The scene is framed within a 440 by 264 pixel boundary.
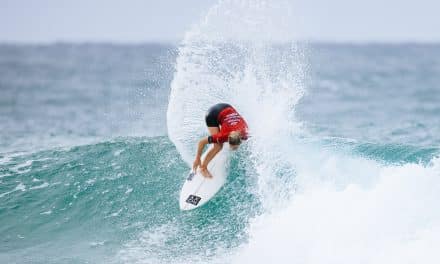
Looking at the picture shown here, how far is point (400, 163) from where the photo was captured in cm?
1251

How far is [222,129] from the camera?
427 inches

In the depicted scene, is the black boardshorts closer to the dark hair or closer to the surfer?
the surfer

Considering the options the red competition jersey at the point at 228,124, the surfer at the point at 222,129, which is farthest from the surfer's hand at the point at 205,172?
the red competition jersey at the point at 228,124

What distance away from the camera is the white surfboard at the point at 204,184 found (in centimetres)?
1110

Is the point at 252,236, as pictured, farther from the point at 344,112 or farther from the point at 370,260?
the point at 344,112

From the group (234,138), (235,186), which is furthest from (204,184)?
(234,138)

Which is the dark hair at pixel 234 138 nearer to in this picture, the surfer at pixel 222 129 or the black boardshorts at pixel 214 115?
the surfer at pixel 222 129

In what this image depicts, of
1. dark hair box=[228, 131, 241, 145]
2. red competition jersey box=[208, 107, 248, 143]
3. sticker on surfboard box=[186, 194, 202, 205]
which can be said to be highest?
red competition jersey box=[208, 107, 248, 143]

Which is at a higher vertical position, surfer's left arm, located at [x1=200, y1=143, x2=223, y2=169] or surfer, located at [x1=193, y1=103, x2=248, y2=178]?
surfer, located at [x1=193, y1=103, x2=248, y2=178]

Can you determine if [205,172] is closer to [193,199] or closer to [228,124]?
[193,199]

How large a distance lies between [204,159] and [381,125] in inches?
511

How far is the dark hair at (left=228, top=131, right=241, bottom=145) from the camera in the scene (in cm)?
1073

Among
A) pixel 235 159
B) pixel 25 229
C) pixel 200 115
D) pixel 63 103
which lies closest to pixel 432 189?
A: pixel 235 159

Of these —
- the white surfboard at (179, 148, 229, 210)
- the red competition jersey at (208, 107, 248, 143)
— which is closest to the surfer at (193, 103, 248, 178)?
the red competition jersey at (208, 107, 248, 143)
